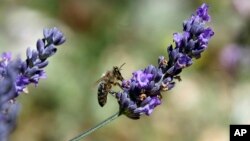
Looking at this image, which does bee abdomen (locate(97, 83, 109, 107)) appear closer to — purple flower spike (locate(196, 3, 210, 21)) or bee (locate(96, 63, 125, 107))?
bee (locate(96, 63, 125, 107))

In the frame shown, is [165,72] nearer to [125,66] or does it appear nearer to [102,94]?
[102,94]

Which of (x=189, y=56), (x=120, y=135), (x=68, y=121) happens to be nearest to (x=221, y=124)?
(x=120, y=135)

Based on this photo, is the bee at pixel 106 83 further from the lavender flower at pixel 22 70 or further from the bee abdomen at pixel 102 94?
the lavender flower at pixel 22 70

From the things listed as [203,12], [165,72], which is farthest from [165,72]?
[203,12]

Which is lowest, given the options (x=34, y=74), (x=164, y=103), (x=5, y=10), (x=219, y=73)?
(x=34, y=74)

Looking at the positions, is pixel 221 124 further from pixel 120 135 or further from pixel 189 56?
pixel 189 56

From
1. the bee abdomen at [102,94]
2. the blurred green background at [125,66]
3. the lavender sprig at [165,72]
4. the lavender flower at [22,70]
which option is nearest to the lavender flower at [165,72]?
the lavender sprig at [165,72]

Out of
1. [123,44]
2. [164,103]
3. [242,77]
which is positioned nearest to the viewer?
[242,77]
